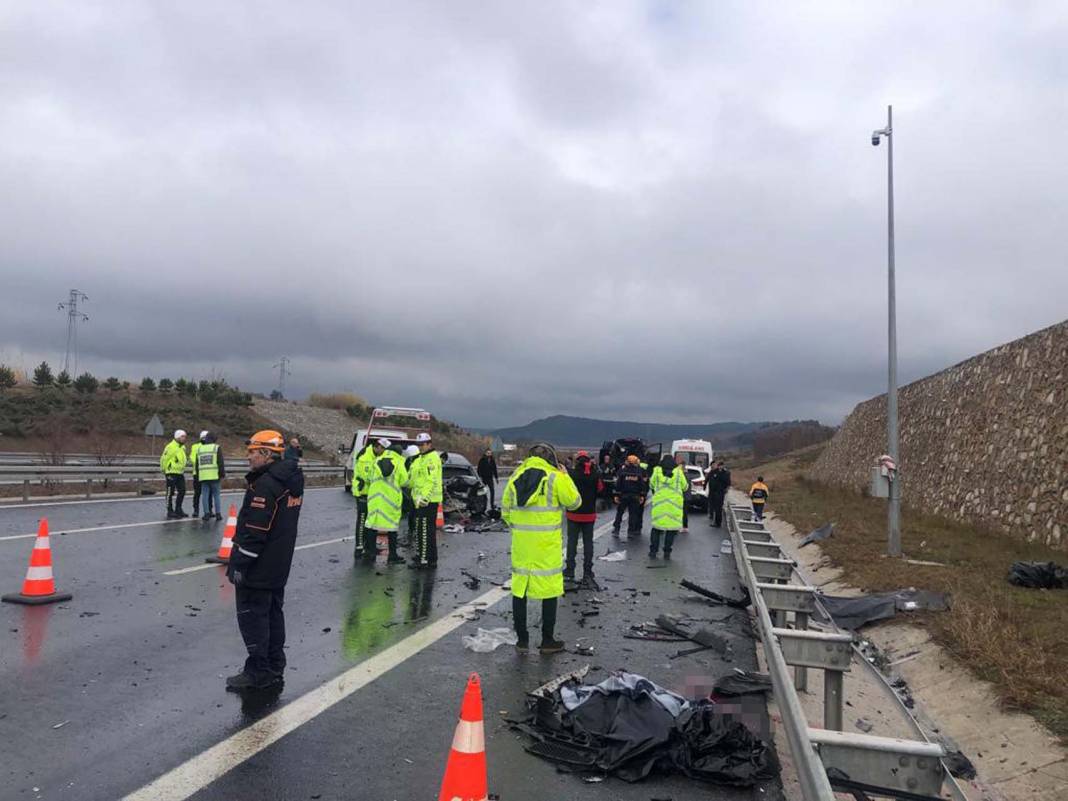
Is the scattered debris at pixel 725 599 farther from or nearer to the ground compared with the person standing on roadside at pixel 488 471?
nearer to the ground

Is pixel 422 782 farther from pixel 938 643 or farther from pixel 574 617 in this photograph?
pixel 938 643

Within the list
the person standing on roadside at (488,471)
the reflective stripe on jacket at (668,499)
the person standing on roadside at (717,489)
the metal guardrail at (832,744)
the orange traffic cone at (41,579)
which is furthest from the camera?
the person standing on roadside at (717,489)

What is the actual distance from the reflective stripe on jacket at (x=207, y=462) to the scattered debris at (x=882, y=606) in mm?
11604

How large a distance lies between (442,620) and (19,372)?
54.8m

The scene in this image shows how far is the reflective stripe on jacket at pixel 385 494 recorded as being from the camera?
11500mm

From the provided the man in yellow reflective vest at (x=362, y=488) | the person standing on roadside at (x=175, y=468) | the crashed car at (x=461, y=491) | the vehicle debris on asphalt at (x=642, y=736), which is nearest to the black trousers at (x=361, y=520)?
the man in yellow reflective vest at (x=362, y=488)

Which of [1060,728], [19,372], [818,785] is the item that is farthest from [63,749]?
[19,372]

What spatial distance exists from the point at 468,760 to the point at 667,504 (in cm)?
1101

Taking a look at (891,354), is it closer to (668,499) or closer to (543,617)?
(668,499)

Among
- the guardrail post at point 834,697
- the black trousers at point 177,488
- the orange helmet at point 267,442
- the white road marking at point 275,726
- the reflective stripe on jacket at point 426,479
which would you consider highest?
the orange helmet at point 267,442

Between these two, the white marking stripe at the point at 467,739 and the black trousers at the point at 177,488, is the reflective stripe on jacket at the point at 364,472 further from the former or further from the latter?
the white marking stripe at the point at 467,739

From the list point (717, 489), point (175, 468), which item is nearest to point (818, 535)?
point (717, 489)

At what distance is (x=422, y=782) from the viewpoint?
13.8 feet

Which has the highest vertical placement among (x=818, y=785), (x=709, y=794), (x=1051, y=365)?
(x=1051, y=365)
